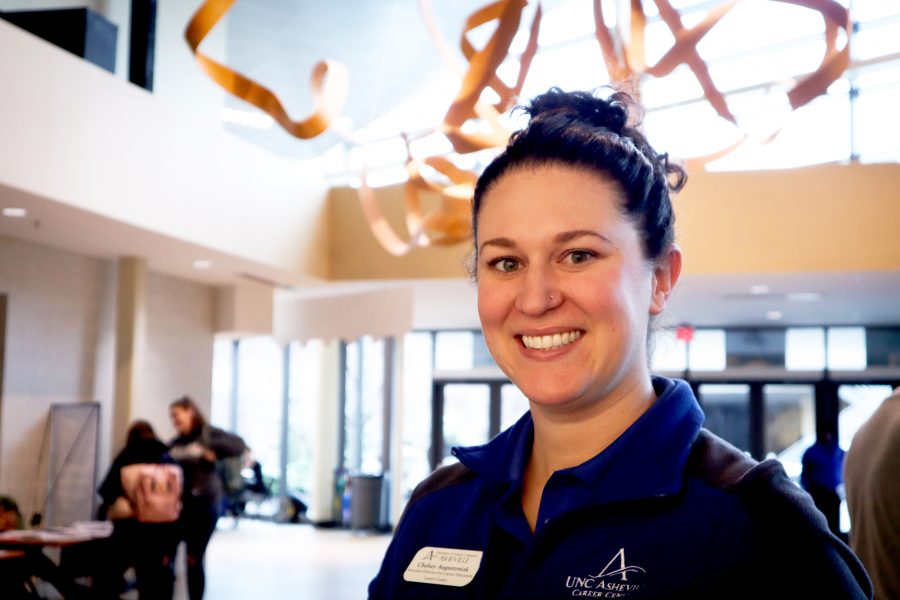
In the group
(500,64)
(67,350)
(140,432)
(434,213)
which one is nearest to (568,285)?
(500,64)

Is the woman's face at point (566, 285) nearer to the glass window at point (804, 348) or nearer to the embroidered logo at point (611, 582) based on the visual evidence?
the embroidered logo at point (611, 582)

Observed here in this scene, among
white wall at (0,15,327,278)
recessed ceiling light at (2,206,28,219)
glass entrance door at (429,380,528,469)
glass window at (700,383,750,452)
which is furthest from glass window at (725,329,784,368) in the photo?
recessed ceiling light at (2,206,28,219)

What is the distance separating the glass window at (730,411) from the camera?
1627cm

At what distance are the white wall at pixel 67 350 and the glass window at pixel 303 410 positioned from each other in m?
5.23

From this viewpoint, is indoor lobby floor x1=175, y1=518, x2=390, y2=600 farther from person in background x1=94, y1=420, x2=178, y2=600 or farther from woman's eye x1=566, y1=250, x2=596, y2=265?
woman's eye x1=566, y1=250, x2=596, y2=265

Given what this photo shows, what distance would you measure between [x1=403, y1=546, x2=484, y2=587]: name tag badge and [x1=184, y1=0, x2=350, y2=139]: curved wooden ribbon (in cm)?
358

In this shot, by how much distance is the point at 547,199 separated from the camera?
153cm

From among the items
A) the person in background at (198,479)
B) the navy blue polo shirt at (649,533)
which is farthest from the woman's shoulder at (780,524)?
the person in background at (198,479)

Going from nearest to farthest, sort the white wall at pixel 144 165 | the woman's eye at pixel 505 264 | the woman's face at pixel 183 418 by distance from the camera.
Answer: the woman's eye at pixel 505 264 < the white wall at pixel 144 165 < the woman's face at pixel 183 418

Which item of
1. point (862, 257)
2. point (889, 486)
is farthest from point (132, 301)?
point (889, 486)

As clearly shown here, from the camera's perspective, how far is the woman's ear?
1.63m

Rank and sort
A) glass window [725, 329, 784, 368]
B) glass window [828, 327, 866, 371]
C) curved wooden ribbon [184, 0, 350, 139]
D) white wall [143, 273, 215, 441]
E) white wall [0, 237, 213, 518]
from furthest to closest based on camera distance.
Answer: glass window [725, 329, 784, 368]
glass window [828, 327, 866, 371]
white wall [143, 273, 215, 441]
white wall [0, 237, 213, 518]
curved wooden ribbon [184, 0, 350, 139]

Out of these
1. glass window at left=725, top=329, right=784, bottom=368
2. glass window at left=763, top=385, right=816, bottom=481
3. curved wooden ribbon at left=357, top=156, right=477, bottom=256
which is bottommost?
glass window at left=763, top=385, right=816, bottom=481

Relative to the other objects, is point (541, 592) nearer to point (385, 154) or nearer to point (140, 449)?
point (140, 449)
